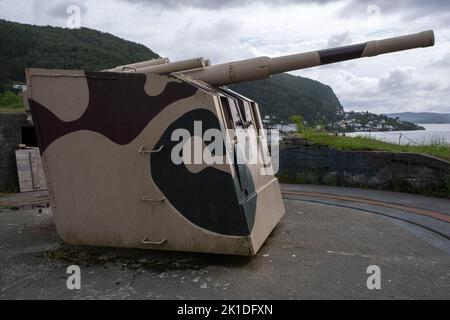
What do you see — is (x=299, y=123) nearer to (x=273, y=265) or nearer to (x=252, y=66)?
(x=252, y=66)

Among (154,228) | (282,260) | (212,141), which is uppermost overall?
(212,141)

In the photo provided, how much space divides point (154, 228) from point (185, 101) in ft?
4.13

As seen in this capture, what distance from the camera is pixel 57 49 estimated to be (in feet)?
135

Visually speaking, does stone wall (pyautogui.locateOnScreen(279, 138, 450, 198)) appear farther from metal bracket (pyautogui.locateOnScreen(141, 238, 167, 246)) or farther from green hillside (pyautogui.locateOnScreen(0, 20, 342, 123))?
green hillside (pyautogui.locateOnScreen(0, 20, 342, 123))

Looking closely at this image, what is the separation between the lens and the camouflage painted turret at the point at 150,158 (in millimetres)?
4145

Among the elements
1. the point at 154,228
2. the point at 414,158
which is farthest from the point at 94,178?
the point at 414,158

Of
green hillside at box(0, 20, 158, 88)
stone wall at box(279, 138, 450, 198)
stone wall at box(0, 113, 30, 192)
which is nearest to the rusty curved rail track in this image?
stone wall at box(279, 138, 450, 198)

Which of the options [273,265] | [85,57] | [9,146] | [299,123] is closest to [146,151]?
[273,265]

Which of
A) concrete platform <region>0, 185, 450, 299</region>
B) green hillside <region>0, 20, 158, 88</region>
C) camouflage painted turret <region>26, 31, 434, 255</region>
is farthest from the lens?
green hillside <region>0, 20, 158, 88</region>

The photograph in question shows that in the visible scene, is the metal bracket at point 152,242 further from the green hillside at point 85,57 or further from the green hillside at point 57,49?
the green hillside at point 57,49

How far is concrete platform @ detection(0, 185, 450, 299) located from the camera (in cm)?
355

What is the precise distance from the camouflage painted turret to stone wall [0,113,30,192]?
19.7 ft

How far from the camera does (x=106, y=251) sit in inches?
186
